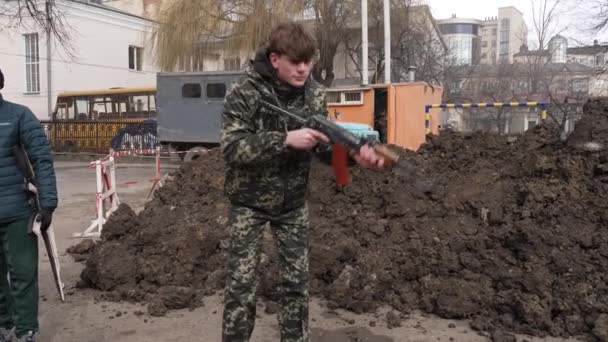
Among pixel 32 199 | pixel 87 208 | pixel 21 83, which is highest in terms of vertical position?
pixel 21 83

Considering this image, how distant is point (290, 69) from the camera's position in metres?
2.69

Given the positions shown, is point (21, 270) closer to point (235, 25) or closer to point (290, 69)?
point (290, 69)

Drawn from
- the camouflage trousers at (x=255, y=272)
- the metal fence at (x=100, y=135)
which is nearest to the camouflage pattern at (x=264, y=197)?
the camouflage trousers at (x=255, y=272)

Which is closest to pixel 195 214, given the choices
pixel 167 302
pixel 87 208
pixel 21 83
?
pixel 167 302

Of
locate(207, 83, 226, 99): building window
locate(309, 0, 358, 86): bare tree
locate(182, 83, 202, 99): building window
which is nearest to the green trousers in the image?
locate(207, 83, 226, 99): building window

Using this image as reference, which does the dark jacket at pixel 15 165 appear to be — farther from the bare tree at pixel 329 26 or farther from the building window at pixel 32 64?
the building window at pixel 32 64

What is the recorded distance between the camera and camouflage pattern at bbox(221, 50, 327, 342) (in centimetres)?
273

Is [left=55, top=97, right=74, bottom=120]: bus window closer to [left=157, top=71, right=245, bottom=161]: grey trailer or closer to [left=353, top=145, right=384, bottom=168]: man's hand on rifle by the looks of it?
[left=157, top=71, right=245, bottom=161]: grey trailer

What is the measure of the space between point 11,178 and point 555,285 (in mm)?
3774

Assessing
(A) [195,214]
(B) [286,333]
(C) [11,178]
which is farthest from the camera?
(A) [195,214]

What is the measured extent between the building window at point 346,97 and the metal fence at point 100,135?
32.1 ft

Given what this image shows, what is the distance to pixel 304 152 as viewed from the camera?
2.83m

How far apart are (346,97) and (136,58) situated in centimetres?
2571

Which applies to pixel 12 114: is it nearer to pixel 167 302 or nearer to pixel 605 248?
pixel 167 302
